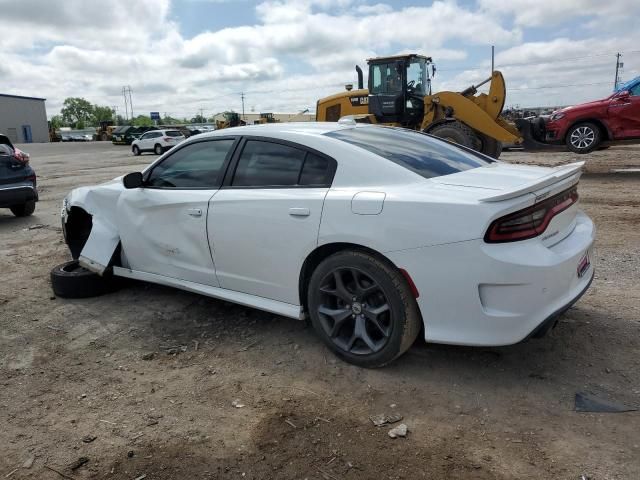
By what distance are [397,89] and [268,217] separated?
10927 millimetres

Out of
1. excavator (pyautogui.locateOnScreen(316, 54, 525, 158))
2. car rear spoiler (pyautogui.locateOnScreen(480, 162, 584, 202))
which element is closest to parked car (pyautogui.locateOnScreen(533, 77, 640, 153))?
excavator (pyautogui.locateOnScreen(316, 54, 525, 158))

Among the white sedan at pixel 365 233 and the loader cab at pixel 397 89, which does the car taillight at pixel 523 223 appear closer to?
the white sedan at pixel 365 233

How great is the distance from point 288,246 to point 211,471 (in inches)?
57.4

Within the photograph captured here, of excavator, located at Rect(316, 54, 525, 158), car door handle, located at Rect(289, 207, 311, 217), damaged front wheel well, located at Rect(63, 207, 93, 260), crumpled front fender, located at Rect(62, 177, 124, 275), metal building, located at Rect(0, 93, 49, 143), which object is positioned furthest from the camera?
metal building, located at Rect(0, 93, 49, 143)

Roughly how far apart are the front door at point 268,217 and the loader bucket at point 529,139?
11.3 m

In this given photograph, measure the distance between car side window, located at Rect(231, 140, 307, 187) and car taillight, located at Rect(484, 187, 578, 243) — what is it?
54.6 inches

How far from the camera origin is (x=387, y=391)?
3.07 metres

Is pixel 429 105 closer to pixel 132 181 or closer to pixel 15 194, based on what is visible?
pixel 15 194

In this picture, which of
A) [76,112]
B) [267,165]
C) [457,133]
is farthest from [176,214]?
[76,112]

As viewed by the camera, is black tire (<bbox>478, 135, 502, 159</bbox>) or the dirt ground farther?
black tire (<bbox>478, 135, 502, 159</bbox>)

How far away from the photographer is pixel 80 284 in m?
4.79

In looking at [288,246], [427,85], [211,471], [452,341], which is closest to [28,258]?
[288,246]

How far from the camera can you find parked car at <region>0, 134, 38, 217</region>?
27.8 feet

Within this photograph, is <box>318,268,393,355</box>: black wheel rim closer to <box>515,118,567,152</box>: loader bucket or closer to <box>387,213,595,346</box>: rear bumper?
<box>387,213,595,346</box>: rear bumper
